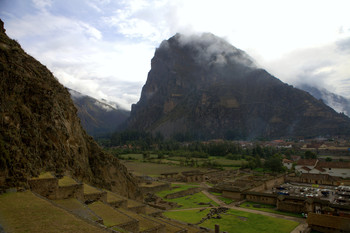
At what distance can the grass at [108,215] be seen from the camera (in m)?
16.5

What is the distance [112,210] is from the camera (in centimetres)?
1902

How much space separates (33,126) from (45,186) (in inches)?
191

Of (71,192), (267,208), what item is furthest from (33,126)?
(267,208)

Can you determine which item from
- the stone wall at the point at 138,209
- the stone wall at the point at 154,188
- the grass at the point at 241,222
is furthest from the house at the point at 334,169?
the stone wall at the point at 138,209

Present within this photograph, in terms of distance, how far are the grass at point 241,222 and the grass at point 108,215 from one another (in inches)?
621

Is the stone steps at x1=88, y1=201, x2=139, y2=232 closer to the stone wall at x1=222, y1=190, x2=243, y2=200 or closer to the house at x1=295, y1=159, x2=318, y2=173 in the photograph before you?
the stone wall at x1=222, y1=190, x2=243, y2=200

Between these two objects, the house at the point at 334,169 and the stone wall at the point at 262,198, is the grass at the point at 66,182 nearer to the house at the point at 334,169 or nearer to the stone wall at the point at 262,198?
the stone wall at the point at 262,198

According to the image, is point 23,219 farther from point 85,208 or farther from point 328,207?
point 328,207

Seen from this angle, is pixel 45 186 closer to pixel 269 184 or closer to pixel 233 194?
pixel 233 194

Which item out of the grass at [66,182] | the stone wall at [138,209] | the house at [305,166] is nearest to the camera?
the grass at [66,182]

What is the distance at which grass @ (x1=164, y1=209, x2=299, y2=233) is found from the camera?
96.9 ft

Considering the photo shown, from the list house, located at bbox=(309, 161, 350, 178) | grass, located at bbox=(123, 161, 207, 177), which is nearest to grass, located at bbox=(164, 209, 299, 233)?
grass, located at bbox=(123, 161, 207, 177)

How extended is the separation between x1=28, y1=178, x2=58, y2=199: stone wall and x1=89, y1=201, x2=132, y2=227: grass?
11.0 feet

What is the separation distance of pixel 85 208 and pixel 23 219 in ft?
17.9
